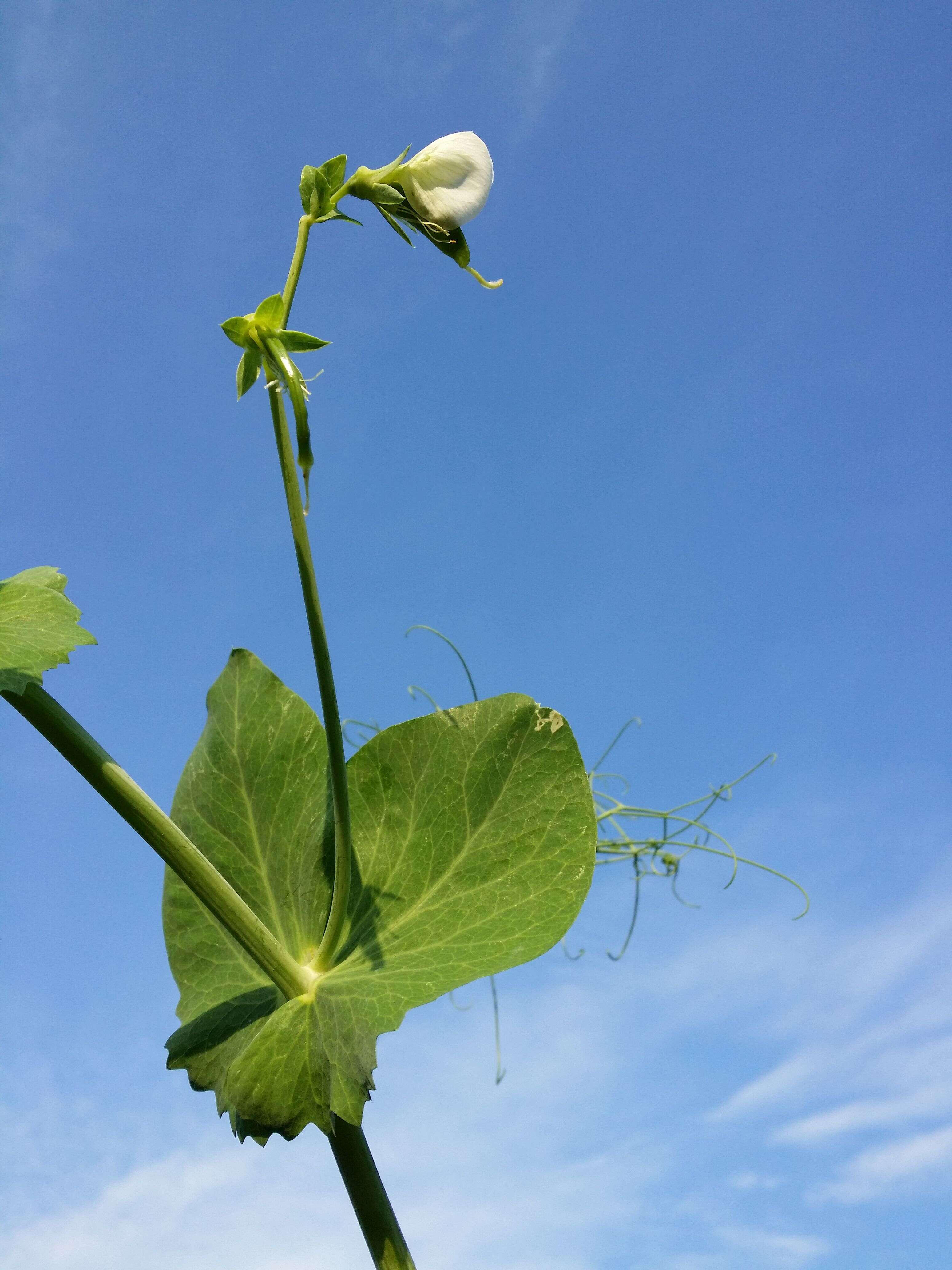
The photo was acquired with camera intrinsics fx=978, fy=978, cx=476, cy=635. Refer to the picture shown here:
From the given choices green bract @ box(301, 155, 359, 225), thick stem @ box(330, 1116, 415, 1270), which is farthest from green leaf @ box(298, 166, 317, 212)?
thick stem @ box(330, 1116, 415, 1270)

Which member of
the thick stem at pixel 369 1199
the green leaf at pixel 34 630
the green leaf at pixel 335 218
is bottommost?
the thick stem at pixel 369 1199

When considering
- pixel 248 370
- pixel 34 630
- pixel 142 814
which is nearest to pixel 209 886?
pixel 142 814

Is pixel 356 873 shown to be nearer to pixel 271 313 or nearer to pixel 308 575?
pixel 308 575

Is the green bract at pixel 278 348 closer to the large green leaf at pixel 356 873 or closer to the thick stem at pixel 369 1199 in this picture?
the large green leaf at pixel 356 873

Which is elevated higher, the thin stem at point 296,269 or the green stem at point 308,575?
the thin stem at point 296,269

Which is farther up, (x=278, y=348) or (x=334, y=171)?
(x=334, y=171)

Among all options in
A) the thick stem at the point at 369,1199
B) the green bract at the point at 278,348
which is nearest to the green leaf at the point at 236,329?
the green bract at the point at 278,348
